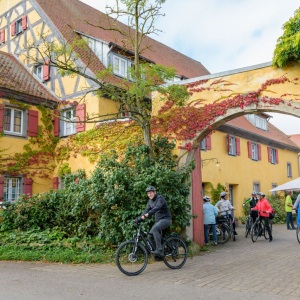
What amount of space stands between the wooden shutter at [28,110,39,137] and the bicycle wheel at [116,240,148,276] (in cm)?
954

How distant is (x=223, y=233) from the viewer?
11781 mm

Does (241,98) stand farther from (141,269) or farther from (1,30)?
(1,30)

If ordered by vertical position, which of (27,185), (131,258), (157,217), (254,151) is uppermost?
(254,151)

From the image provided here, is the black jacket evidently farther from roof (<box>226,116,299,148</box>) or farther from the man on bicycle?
roof (<box>226,116,299,148</box>)

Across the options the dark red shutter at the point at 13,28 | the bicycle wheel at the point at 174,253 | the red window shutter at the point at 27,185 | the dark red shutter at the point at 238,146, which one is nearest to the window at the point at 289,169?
the dark red shutter at the point at 238,146

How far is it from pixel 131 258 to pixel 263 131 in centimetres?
2110

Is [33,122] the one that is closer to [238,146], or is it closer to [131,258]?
[131,258]

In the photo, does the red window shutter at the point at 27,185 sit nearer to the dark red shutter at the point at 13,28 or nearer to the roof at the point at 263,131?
the dark red shutter at the point at 13,28

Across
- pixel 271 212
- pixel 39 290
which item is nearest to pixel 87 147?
pixel 271 212

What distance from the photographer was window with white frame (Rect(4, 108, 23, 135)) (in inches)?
571

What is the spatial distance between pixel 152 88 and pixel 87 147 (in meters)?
5.65

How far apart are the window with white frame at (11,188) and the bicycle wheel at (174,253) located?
897 centimetres

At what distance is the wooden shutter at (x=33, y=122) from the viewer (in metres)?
15.0

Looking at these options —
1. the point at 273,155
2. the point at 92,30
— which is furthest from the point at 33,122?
the point at 273,155
